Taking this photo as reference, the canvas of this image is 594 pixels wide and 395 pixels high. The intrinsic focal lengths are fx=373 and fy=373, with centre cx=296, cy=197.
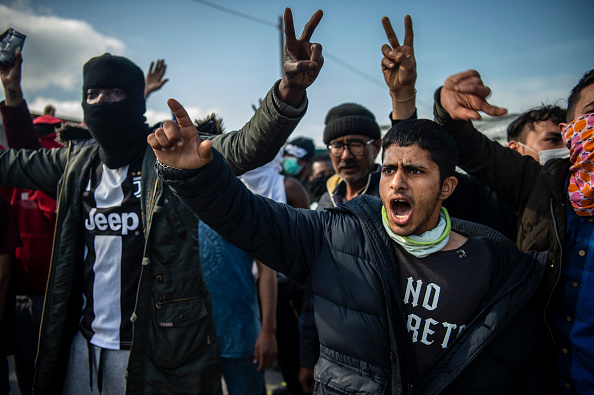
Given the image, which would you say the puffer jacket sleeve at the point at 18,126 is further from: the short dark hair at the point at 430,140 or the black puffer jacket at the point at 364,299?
the short dark hair at the point at 430,140

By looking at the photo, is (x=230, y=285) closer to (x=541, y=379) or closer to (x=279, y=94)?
(x=279, y=94)

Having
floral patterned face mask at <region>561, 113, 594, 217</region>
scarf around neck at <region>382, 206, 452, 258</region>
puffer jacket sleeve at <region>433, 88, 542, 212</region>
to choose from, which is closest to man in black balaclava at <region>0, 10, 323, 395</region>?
scarf around neck at <region>382, 206, 452, 258</region>

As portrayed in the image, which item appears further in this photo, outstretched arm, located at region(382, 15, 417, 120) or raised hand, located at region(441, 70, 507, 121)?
outstretched arm, located at region(382, 15, 417, 120)

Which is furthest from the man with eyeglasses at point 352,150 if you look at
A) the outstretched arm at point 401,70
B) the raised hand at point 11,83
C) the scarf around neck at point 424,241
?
the raised hand at point 11,83

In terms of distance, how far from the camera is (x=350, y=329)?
60.9 inches

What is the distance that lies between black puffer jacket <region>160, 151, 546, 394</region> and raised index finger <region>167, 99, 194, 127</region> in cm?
16

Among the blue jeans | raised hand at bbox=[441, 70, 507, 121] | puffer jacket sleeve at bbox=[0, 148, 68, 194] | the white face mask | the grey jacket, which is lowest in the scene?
the blue jeans

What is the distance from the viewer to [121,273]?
2178 millimetres

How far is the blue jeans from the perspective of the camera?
9.21 feet

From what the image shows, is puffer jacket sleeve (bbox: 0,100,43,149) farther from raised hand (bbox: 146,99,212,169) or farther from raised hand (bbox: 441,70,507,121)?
raised hand (bbox: 441,70,507,121)

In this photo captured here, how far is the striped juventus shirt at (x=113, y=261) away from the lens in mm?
2174

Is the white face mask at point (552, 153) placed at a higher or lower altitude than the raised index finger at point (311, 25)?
lower

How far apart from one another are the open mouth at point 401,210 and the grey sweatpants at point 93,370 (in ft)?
5.61

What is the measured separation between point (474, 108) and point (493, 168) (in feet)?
1.41
